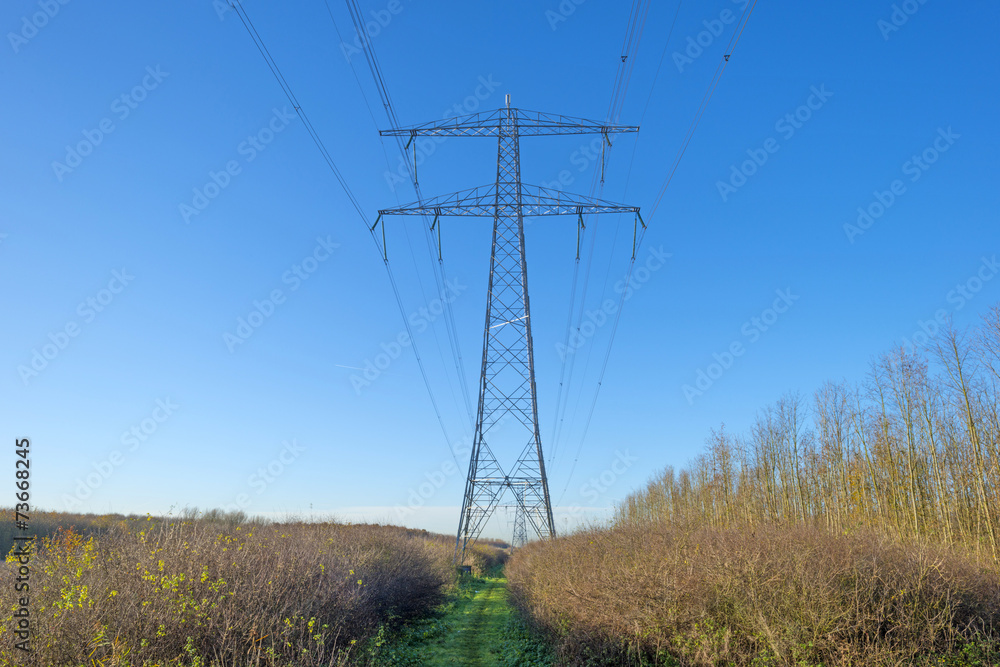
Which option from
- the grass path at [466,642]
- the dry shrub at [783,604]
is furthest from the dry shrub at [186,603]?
the dry shrub at [783,604]

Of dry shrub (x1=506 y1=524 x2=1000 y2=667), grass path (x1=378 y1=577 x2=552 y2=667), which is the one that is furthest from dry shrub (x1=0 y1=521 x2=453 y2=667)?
dry shrub (x1=506 y1=524 x2=1000 y2=667)

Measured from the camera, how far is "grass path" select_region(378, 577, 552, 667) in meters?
13.0

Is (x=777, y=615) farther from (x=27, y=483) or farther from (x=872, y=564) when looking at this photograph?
(x=27, y=483)

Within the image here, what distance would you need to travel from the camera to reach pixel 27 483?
7.57m

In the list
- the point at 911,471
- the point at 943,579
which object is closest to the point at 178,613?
the point at 943,579

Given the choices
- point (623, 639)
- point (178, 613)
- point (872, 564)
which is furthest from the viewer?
point (623, 639)

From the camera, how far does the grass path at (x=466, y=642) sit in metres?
13.0

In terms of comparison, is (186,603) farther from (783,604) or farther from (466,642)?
(466,642)

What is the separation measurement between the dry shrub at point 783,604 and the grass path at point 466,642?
2.33 meters

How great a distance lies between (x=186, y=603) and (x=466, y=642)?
9731mm

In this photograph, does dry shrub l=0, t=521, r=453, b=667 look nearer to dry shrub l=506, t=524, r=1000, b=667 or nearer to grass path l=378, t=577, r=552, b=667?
grass path l=378, t=577, r=552, b=667

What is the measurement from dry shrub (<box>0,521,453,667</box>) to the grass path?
5.72 feet

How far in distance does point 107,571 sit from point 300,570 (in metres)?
3.25

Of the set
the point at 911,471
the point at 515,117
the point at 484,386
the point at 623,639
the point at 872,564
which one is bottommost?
the point at 623,639
